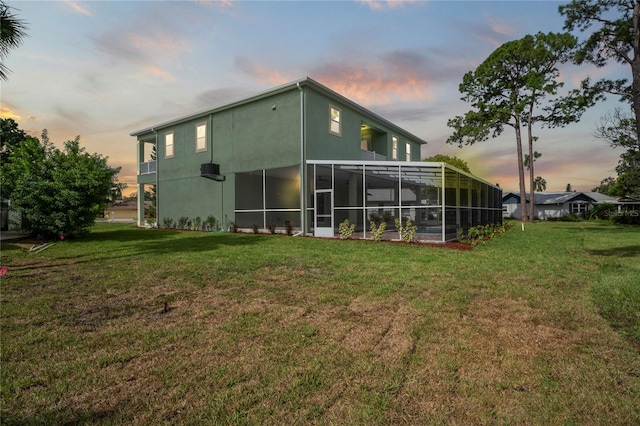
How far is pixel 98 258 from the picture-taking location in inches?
345

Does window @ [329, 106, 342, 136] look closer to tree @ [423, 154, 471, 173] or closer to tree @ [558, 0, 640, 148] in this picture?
→ tree @ [558, 0, 640, 148]

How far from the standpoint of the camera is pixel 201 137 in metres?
19.1

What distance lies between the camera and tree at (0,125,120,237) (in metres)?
12.5

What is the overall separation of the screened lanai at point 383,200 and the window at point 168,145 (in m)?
6.73

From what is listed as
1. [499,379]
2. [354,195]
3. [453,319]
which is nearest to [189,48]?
[354,195]

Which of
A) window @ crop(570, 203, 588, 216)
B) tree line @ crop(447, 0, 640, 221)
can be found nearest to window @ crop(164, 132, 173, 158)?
tree line @ crop(447, 0, 640, 221)

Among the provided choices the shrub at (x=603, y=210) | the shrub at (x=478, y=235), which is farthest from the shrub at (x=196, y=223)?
the shrub at (x=603, y=210)

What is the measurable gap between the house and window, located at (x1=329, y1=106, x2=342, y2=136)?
6 centimetres

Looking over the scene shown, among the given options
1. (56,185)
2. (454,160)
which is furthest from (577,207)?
(56,185)

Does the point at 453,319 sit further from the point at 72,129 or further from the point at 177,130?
the point at 177,130

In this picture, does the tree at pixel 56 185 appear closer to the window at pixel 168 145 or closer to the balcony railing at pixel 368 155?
the window at pixel 168 145

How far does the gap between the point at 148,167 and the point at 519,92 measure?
3277cm

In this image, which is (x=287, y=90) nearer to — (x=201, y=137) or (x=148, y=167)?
(x=201, y=137)

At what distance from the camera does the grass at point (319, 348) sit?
228cm
